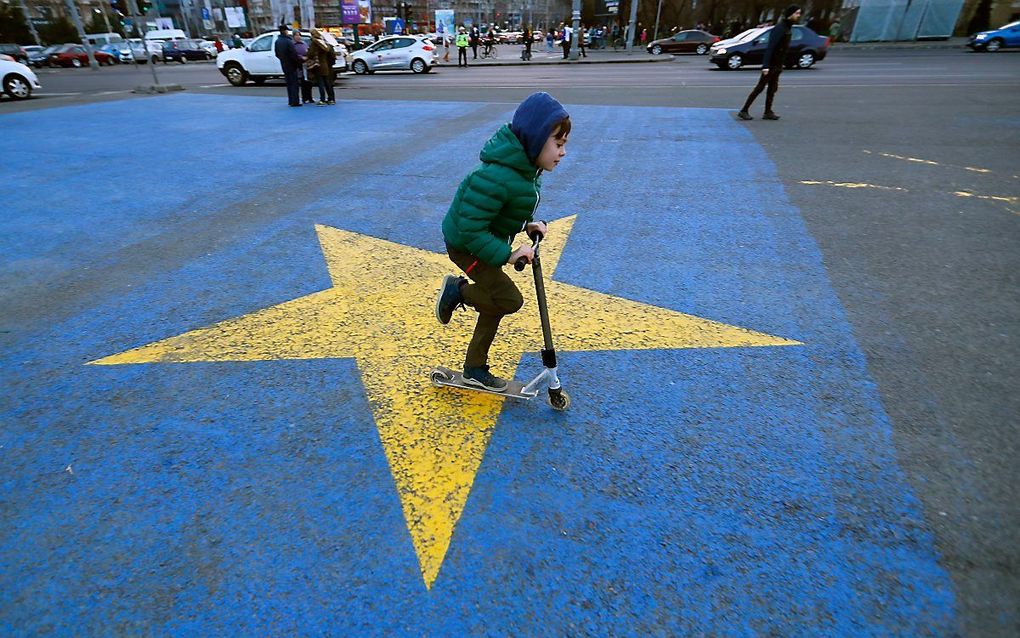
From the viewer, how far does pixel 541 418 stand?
2.74m

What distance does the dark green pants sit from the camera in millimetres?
2562

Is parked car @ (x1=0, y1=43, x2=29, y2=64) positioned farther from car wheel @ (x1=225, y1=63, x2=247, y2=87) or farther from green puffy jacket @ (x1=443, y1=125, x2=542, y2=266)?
green puffy jacket @ (x1=443, y1=125, x2=542, y2=266)

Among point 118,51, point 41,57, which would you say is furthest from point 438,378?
point 118,51

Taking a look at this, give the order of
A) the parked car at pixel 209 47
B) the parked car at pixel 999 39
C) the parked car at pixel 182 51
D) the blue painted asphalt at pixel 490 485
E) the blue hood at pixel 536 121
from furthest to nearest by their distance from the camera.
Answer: the parked car at pixel 209 47, the parked car at pixel 182 51, the parked car at pixel 999 39, the blue hood at pixel 536 121, the blue painted asphalt at pixel 490 485

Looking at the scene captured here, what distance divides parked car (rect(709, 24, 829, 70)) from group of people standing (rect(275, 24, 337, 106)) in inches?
644

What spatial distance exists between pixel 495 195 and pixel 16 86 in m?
20.8

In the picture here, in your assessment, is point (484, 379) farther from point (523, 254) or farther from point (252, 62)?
point (252, 62)

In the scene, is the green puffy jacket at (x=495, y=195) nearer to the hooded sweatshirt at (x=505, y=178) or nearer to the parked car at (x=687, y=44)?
the hooded sweatshirt at (x=505, y=178)

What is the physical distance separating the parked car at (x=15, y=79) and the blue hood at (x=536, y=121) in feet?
67.4

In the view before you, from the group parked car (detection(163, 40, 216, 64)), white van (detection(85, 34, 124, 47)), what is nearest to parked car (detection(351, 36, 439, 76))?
parked car (detection(163, 40, 216, 64))

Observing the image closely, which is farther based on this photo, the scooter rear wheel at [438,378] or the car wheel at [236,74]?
the car wheel at [236,74]

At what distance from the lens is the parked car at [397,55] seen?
24.8 metres

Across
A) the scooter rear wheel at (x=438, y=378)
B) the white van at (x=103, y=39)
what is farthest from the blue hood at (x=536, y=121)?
the white van at (x=103, y=39)

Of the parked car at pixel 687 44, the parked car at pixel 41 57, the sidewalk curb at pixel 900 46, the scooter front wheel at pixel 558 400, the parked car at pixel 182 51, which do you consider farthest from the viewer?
the parked car at pixel 182 51
